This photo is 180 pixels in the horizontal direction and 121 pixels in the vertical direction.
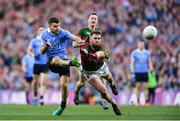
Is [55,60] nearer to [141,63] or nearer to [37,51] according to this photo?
[37,51]

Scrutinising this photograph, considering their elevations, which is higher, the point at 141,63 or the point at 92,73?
the point at 141,63

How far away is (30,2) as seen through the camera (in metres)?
35.8

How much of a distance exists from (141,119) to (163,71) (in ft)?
47.8

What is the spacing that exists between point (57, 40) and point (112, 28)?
50.5 ft

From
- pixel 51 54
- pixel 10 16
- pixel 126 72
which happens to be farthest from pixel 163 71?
pixel 51 54

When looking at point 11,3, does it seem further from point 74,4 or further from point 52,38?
point 52,38

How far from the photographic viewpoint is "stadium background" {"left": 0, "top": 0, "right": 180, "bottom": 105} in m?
29.7

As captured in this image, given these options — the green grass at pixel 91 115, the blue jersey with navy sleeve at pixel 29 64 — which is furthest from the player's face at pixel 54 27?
the blue jersey with navy sleeve at pixel 29 64

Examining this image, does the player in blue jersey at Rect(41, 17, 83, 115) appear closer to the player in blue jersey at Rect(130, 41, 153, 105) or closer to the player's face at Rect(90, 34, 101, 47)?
the player's face at Rect(90, 34, 101, 47)

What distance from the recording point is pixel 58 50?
56.9 ft

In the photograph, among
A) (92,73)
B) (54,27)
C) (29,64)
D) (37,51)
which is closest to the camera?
(92,73)

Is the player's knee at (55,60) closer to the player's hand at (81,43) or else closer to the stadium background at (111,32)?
the player's hand at (81,43)

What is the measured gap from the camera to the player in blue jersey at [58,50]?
1672cm

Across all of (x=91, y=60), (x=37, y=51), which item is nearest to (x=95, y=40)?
(x=91, y=60)
